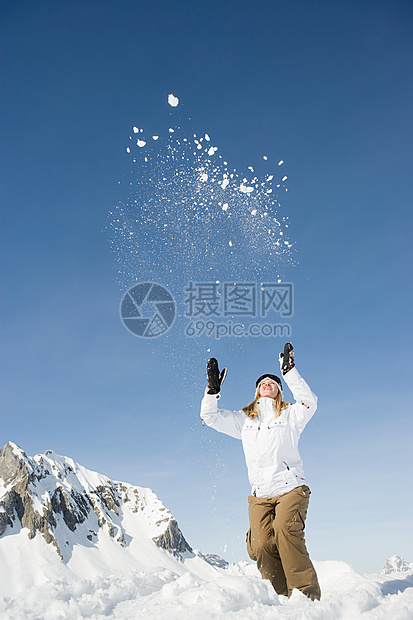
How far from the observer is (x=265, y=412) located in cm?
663

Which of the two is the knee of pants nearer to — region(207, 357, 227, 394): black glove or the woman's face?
the woman's face

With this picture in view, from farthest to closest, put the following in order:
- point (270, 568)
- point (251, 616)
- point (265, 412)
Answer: point (265, 412)
point (270, 568)
point (251, 616)

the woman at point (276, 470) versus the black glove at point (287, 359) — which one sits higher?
the black glove at point (287, 359)

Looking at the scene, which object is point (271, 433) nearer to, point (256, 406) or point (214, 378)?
point (256, 406)

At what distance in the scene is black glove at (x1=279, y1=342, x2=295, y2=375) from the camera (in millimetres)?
6426

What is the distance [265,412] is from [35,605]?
3.92m

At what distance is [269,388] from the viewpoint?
687 centimetres

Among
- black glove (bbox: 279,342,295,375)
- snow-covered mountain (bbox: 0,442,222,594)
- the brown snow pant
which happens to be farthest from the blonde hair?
snow-covered mountain (bbox: 0,442,222,594)

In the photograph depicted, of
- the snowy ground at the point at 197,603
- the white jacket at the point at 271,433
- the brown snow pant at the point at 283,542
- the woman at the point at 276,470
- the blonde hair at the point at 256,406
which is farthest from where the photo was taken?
the blonde hair at the point at 256,406

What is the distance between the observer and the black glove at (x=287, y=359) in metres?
6.43

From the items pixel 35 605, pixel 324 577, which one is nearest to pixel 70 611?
pixel 35 605

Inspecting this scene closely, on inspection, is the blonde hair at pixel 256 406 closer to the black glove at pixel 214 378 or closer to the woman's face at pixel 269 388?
the woman's face at pixel 269 388

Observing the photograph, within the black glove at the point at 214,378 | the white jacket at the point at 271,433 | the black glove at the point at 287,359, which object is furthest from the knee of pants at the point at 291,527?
the black glove at the point at 214,378

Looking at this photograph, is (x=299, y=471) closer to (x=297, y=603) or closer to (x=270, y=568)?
(x=270, y=568)
